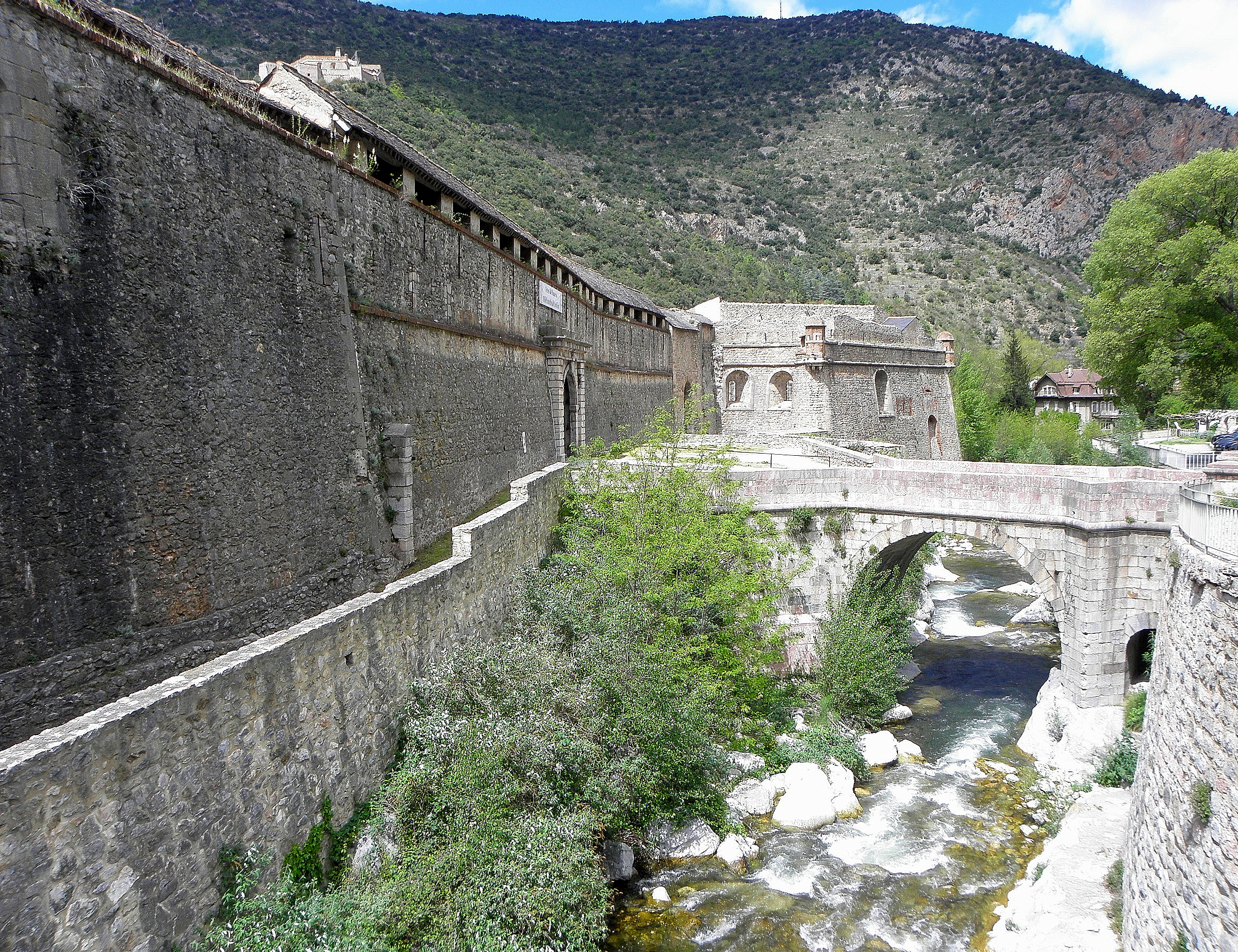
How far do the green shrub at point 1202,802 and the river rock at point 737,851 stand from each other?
5.30 metres

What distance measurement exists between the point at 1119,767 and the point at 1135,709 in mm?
2147

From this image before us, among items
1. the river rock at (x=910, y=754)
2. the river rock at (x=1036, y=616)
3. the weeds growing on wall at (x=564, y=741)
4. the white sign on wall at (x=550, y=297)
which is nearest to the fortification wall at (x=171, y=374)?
the weeds growing on wall at (x=564, y=741)

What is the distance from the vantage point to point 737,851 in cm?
1022

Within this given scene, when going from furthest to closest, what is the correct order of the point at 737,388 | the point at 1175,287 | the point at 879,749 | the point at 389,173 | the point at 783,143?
1. the point at 783,143
2. the point at 737,388
3. the point at 1175,287
4. the point at 879,749
5. the point at 389,173

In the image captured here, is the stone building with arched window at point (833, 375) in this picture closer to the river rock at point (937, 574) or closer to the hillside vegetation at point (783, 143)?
the river rock at point (937, 574)

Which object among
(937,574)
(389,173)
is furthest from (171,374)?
(937,574)

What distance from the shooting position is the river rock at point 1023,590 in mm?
22906

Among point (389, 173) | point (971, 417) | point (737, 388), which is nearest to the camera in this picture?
point (389, 173)

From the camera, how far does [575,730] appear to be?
29.6 feet

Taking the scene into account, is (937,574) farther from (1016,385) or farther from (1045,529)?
(1016,385)

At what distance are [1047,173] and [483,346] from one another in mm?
83591

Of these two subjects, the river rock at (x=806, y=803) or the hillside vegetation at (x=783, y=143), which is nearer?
the river rock at (x=806, y=803)

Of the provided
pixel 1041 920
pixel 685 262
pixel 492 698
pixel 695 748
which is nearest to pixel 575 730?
pixel 492 698

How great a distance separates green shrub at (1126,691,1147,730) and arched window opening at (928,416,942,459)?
88.8ft
